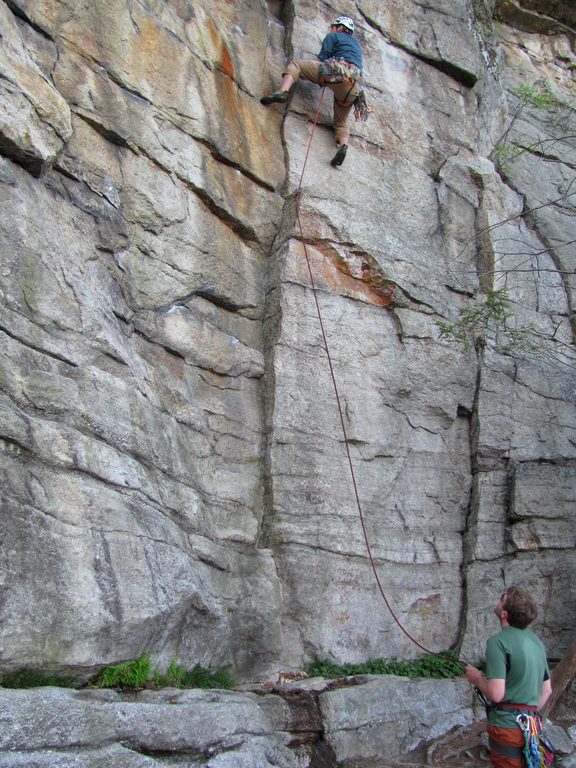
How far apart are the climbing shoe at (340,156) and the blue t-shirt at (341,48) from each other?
0.98 m

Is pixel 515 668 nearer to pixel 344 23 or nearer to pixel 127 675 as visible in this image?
pixel 127 675

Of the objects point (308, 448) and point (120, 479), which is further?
point (308, 448)

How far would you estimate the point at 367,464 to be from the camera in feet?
25.1

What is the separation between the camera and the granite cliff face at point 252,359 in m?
5.27

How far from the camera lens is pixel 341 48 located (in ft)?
29.1

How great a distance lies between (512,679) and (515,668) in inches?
2.8

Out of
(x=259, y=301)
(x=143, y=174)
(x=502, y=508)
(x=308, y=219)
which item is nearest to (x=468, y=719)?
(x=502, y=508)

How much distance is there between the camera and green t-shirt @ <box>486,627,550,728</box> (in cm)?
456

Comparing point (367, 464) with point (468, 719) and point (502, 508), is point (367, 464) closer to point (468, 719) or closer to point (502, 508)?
point (502, 508)

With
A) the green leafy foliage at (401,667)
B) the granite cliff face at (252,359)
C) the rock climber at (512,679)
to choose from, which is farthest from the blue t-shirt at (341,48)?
the rock climber at (512,679)

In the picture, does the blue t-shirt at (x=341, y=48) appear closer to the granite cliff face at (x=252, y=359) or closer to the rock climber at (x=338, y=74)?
the rock climber at (x=338, y=74)

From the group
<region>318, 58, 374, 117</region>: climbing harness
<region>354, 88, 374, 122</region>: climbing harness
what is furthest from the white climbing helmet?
<region>354, 88, 374, 122</region>: climbing harness

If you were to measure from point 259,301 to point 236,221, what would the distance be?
871 millimetres

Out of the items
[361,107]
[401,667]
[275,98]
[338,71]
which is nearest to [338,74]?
[338,71]
